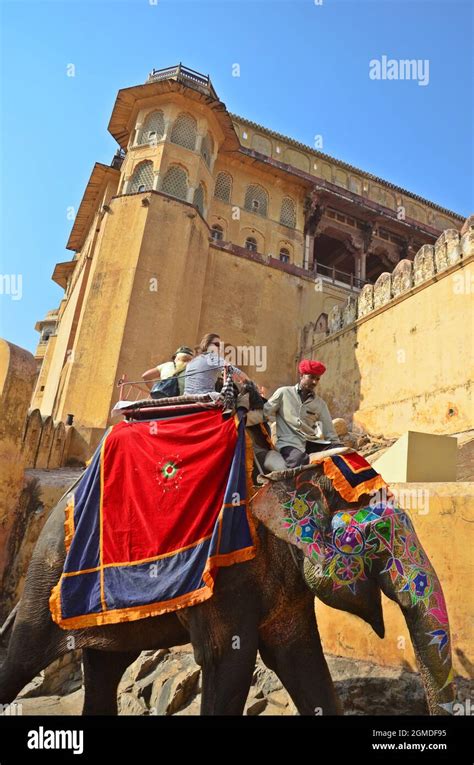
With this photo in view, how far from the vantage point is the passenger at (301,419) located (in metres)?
4.28

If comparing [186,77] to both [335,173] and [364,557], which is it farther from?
[364,557]

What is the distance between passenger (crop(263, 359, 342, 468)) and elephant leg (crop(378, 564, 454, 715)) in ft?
4.15

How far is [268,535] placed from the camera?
3910 mm

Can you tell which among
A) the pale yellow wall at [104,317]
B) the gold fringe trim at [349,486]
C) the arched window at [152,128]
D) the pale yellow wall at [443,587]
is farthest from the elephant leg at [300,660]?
the arched window at [152,128]

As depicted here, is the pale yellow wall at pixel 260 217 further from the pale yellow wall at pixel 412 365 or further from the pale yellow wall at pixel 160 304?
the pale yellow wall at pixel 412 365

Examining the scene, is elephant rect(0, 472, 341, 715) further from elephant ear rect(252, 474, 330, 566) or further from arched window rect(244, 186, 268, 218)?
arched window rect(244, 186, 268, 218)

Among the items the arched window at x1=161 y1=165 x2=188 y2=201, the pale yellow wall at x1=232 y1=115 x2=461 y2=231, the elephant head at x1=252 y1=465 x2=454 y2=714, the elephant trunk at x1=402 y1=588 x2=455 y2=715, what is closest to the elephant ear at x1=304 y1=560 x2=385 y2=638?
A: the elephant head at x1=252 y1=465 x2=454 y2=714

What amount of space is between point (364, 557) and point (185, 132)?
61.6ft

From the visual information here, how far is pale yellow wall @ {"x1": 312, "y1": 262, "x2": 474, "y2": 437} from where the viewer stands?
12055 millimetres

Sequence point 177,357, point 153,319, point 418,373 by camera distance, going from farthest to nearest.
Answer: point 153,319
point 418,373
point 177,357
